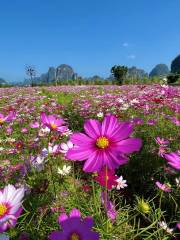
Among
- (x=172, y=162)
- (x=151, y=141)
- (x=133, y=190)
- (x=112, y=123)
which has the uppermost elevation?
(x=112, y=123)

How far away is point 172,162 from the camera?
1.02 meters

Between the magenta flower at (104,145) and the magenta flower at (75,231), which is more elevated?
the magenta flower at (104,145)

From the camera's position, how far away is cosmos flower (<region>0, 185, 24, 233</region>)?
90 centimetres

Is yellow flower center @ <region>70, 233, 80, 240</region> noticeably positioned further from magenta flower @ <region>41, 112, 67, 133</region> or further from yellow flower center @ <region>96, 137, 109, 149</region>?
magenta flower @ <region>41, 112, 67, 133</region>

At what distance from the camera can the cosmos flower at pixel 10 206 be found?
35.4 inches

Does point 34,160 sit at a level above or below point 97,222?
above

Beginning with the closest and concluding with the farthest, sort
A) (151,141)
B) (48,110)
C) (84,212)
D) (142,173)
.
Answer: (84,212) < (142,173) < (151,141) < (48,110)

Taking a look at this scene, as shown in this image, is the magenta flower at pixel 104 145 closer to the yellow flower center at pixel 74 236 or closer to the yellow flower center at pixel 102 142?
the yellow flower center at pixel 102 142

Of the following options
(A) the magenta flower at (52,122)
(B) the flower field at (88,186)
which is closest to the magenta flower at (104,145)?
(B) the flower field at (88,186)

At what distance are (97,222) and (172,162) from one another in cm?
50

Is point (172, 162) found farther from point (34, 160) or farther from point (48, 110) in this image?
point (48, 110)

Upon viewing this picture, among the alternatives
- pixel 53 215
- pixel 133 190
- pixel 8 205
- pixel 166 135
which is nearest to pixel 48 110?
pixel 166 135

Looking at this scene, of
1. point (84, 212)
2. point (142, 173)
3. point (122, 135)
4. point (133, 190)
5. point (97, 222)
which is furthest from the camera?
point (142, 173)

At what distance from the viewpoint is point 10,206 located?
3.22 feet
